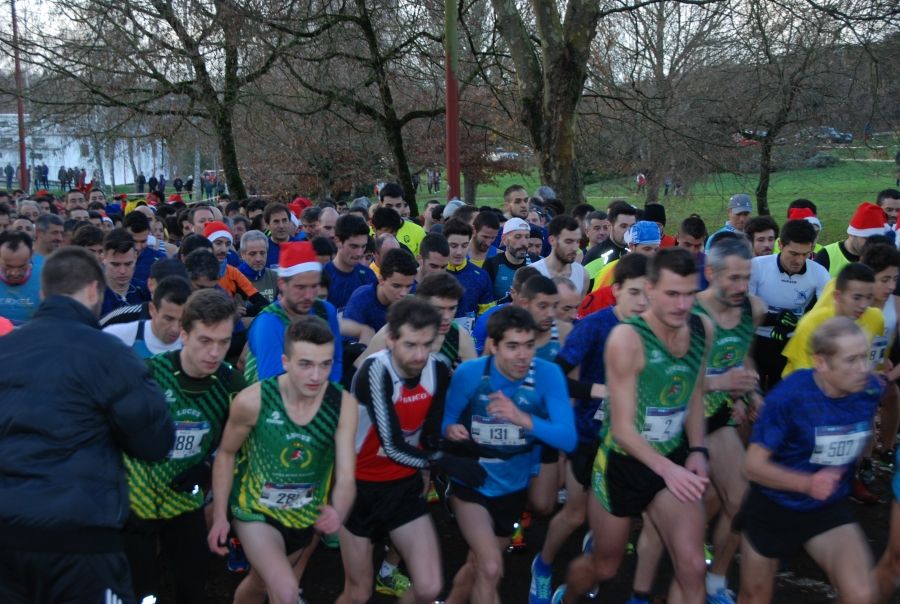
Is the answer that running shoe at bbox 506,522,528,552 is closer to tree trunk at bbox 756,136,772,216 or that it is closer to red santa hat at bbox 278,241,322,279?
red santa hat at bbox 278,241,322,279

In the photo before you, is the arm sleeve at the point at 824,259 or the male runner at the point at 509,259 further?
the arm sleeve at the point at 824,259

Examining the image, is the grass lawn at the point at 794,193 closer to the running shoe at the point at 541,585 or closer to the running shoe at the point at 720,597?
the running shoe at the point at 720,597

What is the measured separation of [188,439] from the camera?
4.33 m

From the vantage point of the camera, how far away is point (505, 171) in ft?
112

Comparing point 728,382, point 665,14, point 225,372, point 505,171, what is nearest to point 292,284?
point 225,372

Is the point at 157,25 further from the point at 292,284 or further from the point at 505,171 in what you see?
the point at 505,171

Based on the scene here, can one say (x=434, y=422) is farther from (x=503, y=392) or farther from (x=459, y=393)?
(x=503, y=392)

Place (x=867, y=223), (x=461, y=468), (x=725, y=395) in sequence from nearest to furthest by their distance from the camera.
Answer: (x=461, y=468)
(x=725, y=395)
(x=867, y=223)

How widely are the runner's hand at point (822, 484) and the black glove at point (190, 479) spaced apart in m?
2.77

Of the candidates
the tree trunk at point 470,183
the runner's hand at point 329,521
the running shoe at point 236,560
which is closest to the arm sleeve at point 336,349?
the runner's hand at point 329,521

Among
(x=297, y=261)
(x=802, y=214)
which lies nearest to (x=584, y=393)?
(x=297, y=261)

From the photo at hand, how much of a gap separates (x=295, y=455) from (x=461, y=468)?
78 centimetres

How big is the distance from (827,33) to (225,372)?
11.8 m

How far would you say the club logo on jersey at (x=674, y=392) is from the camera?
4.32 m
